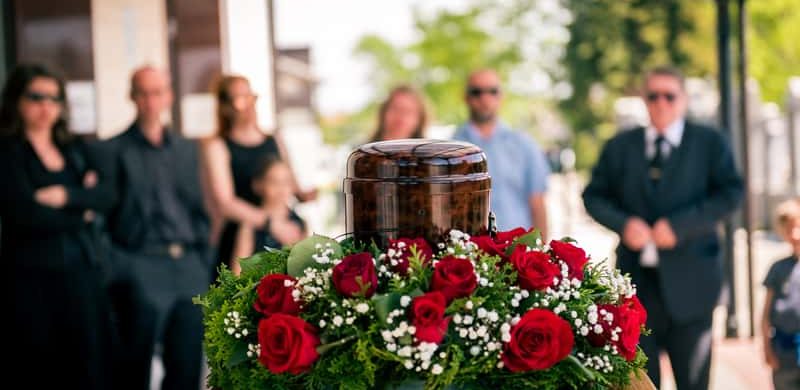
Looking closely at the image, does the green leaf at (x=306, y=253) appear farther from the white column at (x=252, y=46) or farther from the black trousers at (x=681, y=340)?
the white column at (x=252, y=46)

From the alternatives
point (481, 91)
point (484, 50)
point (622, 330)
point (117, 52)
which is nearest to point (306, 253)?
point (622, 330)

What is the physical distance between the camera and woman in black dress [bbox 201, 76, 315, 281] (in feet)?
21.6

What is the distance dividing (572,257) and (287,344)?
0.63 m

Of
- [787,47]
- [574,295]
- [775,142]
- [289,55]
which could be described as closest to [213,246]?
[574,295]

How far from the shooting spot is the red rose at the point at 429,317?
79.6 inches

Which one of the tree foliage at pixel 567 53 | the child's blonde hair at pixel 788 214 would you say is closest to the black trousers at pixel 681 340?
the child's blonde hair at pixel 788 214

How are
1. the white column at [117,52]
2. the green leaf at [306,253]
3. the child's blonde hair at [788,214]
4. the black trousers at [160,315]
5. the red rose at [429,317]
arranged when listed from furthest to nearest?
the white column at [117,52], the black trousers at [160,315], the child's blonde hair at [788,214], the green leaf at [306,253], the red rose at [429,317]

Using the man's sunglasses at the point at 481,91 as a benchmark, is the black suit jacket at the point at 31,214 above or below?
below

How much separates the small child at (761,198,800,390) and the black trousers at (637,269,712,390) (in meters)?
0.34

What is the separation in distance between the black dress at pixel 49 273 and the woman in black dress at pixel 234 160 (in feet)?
2.14

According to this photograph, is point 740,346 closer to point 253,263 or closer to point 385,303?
point 253,263

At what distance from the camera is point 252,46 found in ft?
38.0

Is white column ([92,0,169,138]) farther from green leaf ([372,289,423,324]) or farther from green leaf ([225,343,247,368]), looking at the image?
green leaf ([372,289,423,324])

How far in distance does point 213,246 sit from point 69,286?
3.71 ft
